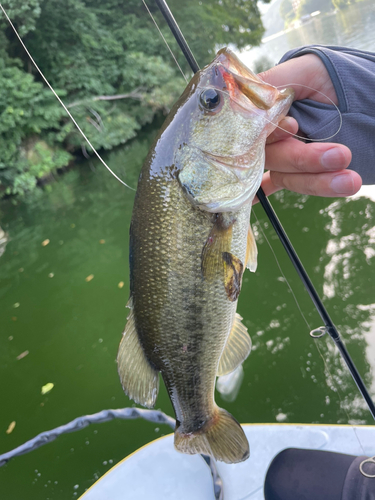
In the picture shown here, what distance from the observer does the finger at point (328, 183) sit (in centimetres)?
112

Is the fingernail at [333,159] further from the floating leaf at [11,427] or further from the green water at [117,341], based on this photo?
the floating leaf at [11,427]

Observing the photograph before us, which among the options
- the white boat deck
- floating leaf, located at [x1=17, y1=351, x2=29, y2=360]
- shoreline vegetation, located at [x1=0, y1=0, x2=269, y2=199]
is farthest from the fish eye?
shoreline vegetation, located at [x1=0, y1=0, x2=269, y2=199]

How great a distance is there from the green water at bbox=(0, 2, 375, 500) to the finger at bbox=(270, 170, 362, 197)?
5.49ft

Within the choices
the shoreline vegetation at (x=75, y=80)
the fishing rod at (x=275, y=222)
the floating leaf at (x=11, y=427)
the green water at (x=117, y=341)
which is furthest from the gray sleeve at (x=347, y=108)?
the shoreline vegetation at (x=75, y=80)

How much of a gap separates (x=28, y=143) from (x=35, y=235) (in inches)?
291

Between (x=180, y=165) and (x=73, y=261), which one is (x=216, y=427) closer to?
(x=180, y=165)

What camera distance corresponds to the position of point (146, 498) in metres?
1.92

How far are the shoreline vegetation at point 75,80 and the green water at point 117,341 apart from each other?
8.17m

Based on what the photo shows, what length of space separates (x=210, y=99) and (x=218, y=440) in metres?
1.17

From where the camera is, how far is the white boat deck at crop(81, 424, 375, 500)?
1.86 meters

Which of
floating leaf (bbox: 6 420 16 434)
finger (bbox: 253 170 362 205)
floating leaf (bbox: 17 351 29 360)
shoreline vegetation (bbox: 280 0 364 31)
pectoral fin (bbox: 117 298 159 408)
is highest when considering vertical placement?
shoreline vegetation (bbox: 280 0 364 31)

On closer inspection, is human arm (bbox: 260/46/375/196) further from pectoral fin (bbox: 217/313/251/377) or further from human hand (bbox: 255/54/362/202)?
pectoral fin (bbox: 217/313/251/377)

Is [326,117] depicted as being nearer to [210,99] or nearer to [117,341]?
[210,99]

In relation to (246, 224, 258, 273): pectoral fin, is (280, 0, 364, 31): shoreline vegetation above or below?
above
